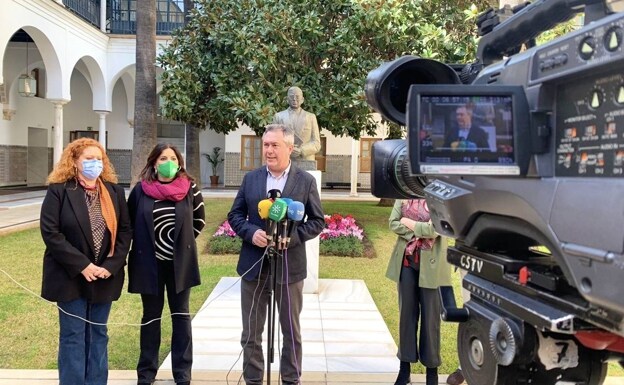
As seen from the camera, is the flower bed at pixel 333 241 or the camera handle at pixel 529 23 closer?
the camera handle at pixel 529 23

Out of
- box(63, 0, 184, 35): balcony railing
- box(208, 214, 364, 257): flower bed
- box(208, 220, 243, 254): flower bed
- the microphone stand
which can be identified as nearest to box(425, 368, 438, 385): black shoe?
the microphone stand

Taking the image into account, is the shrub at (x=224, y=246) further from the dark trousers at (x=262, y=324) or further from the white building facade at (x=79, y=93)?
the dark trousers at (x=262, y=324)

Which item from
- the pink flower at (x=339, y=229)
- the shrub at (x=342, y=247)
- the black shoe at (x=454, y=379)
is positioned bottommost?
the black shoe at (x=454, y=379)

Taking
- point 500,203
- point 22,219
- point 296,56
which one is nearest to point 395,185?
point 500,203

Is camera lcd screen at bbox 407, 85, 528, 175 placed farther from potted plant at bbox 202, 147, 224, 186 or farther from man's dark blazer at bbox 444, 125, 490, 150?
potted plant at bbox 202, 147, 224, 186

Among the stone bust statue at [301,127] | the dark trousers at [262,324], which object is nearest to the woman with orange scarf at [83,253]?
the dark trousers at [262,324]

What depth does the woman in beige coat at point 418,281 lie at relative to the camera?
12.9 ft

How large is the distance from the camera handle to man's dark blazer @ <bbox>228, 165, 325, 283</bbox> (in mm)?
2050

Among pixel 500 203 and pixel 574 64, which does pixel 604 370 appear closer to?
pixel 500 203

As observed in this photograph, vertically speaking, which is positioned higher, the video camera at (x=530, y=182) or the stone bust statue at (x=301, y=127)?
the stone bust statue at (x=301, y=127)

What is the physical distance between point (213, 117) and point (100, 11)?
11.2 m

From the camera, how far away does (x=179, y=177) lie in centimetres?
398

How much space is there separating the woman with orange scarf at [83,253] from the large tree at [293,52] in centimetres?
668

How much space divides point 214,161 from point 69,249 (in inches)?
862
